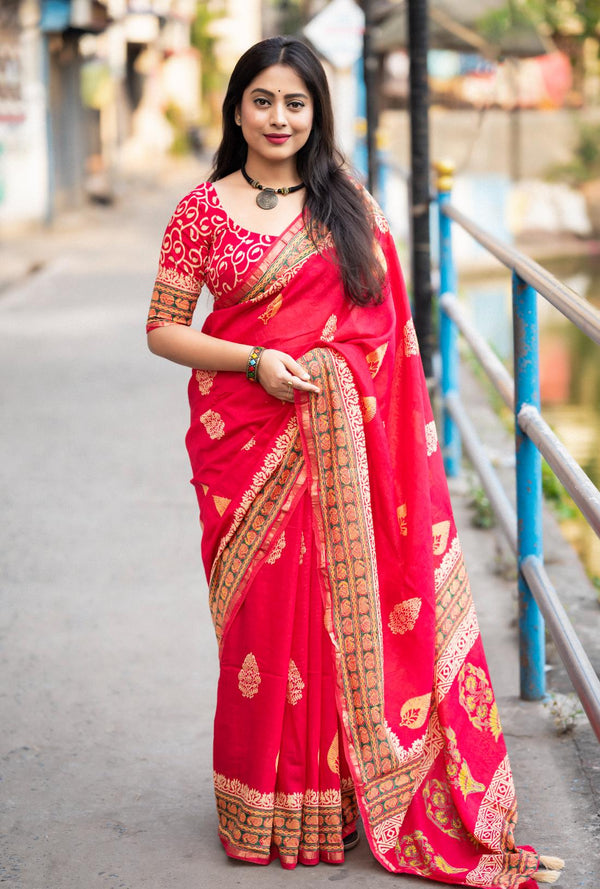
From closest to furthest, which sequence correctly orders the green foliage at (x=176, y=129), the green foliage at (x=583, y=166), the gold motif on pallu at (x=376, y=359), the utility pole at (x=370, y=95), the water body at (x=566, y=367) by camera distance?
1. the gold motif on pallu at (x=376, y=359)
2. the water body at (x=566, y=367)
3. the utility pole at (x=370, y=95)
4. the green foliage at (x=583, y=166)
5. the green foliage at (x=176, y=129)

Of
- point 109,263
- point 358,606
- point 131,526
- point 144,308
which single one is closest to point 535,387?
point 358,606

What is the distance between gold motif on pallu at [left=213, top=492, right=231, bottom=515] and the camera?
239 centimetres

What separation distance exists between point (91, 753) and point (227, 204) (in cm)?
146

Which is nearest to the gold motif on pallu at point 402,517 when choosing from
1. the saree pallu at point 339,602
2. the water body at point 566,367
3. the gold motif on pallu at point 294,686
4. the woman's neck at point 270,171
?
the saree pallu at point 339,602

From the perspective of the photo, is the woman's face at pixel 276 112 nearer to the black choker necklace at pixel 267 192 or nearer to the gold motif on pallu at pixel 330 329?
the black choker necklace at pixel 267 192

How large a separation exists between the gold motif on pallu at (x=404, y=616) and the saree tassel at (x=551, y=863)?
1.79 feet

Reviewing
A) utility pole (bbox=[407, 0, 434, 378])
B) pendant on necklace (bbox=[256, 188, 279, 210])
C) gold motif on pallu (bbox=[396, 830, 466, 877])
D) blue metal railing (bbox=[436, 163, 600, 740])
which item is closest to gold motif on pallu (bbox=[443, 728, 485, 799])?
gold motif on pallu (bbox=[396, 830, 466, 877])

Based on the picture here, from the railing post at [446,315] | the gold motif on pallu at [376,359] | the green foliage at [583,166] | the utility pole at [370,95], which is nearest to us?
the gold motif on pallu at [376,359]

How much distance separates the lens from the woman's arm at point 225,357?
2271 millimetres

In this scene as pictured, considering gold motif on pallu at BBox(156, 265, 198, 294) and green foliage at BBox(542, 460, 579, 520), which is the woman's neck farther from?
green foliage at BBox(542, 460, 579, 520)

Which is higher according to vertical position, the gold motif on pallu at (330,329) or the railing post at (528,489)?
the gold motif on pallu at (330,329)

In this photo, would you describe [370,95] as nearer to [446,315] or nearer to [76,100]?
[446,315]

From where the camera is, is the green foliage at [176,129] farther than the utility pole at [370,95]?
Yes

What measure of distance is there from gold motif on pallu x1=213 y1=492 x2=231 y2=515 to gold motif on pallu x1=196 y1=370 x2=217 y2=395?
8.3 inches
